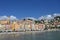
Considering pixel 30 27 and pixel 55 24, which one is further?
pixel 55 24

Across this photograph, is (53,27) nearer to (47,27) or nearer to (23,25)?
(47,27)

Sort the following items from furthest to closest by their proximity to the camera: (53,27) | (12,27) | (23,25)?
(53,27)
(23,25)
(12,27)

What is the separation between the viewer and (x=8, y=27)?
138 metres

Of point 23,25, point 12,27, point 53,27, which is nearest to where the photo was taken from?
point 12,27

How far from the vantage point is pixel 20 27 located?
464 ft

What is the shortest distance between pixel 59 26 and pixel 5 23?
4326cm

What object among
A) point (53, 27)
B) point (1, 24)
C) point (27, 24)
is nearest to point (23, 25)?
point (27, 24)

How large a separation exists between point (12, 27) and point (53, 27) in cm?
3737

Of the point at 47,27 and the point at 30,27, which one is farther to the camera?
the point at 47,27

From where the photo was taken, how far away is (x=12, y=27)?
136250mm

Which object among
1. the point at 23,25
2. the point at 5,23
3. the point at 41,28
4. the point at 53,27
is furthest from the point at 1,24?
the point at 53,27

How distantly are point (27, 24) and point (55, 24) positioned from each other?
28511 millimetres

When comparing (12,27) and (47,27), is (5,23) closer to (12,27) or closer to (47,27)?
(12,27)

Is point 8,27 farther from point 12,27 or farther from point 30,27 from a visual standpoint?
point 30,27
